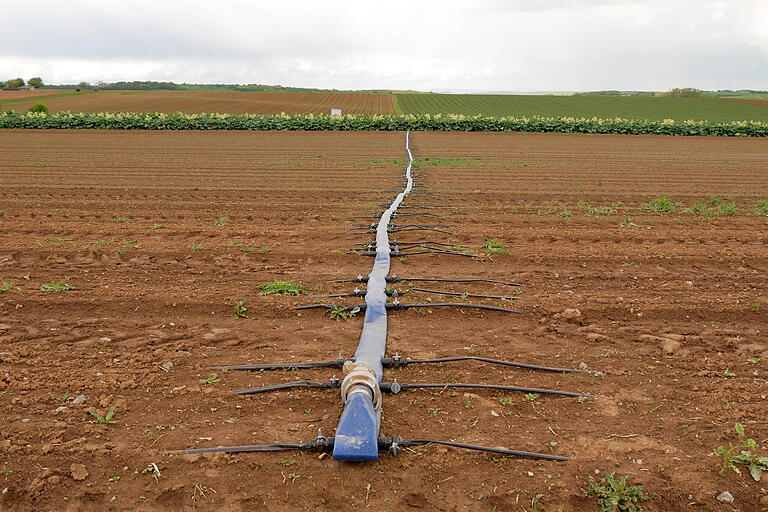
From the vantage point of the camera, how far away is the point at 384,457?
2822 millimetres

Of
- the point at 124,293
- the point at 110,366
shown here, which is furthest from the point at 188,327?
the point at 124,293

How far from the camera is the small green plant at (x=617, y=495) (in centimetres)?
249

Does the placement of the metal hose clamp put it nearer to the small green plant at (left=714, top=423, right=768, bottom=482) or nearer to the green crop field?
the small green plant at (left=714, top=423, right=768, bottom=482)

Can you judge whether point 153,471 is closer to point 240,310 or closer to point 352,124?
point 240,310

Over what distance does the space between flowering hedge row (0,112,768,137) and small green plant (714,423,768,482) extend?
3374 cm

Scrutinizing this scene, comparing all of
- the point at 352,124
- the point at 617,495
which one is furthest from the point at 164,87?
the point at 617,495

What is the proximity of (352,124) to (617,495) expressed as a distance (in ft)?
112

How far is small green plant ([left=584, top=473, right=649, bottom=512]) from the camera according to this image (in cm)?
→ 249

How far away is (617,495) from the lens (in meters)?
2.54

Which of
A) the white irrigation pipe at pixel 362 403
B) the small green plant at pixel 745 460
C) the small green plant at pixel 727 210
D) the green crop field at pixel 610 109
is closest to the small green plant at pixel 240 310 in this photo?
the white irrigation pipe at pixel 362 403

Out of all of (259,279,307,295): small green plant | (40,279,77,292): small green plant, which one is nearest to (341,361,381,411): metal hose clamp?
(259,279,307,295): small green plant

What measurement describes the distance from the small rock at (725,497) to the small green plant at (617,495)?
0.36m

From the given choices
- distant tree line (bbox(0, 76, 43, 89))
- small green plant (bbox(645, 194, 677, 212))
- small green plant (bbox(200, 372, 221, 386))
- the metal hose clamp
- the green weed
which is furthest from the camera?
distant tree line (bbox(0, 76, 43, 89))

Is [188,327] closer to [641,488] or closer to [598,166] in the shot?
[641,488]
